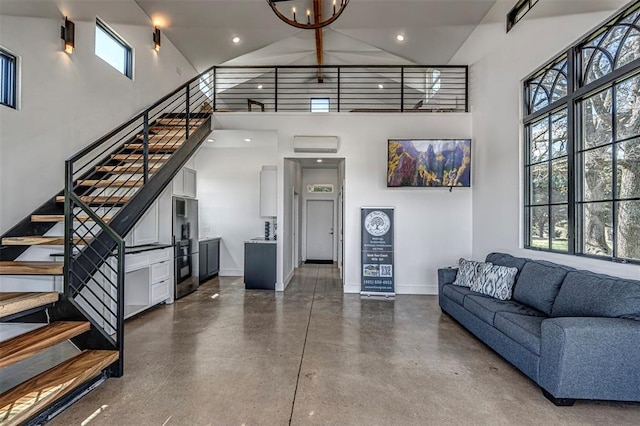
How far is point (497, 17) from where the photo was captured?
4.83 meters

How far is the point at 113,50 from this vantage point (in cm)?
483

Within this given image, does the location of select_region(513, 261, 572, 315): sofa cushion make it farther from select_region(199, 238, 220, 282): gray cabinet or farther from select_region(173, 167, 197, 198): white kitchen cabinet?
select_region(199, 238, 220, 282): gray cabinet

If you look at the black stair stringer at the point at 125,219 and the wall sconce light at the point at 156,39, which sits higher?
the wall sconce light at the point at 156,39

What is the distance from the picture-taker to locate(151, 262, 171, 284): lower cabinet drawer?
179 inches

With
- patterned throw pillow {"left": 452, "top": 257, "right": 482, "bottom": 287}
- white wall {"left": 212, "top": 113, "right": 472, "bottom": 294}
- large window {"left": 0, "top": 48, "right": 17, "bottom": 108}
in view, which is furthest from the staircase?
patterned throw pillow {"left": 452, "top": 257, "right": 482, "bottom": 287}

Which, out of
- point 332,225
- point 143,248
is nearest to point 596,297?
point 143,248

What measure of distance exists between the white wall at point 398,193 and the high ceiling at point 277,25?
5.47 ft

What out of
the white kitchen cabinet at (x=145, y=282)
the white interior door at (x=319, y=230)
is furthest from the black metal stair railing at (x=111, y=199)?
the white interior door at (x=319, y=230)

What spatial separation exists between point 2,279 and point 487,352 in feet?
15.6

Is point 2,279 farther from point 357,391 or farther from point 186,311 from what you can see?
point 357,391

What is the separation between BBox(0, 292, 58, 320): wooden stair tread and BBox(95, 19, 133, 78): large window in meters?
3.51

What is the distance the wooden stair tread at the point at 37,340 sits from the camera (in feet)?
6.59

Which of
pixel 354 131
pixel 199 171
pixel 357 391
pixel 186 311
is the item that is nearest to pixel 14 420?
pixel 357 391

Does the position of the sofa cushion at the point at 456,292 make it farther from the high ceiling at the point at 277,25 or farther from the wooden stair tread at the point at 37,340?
the wooden stair tread at the point at 37,340
